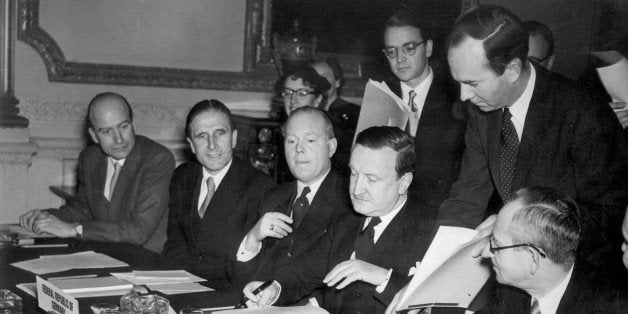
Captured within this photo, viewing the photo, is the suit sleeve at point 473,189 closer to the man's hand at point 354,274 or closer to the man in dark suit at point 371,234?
the man in dark suit at point 371,234

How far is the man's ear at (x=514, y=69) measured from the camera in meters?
2.27

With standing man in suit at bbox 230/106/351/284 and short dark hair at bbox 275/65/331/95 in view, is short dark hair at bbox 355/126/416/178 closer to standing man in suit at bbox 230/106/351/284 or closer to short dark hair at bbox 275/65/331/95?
standing man in suit at bbox 230/106/351/284

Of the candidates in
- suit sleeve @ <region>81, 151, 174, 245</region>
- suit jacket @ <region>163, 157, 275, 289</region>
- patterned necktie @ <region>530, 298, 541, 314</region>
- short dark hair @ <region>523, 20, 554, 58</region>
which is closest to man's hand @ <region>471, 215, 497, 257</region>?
patterned necktie @ <region>530, 298, 541, 314</region>

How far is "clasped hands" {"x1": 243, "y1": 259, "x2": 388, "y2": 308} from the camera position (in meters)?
2.05

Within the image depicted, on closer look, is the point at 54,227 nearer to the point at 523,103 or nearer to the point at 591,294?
the point at 523,103

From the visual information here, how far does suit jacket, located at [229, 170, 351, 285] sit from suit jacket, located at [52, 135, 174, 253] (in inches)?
36.3

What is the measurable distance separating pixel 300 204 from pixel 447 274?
3.82 feet

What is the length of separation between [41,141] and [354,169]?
3.46 m

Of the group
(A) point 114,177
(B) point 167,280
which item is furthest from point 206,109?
(B) point 167,280

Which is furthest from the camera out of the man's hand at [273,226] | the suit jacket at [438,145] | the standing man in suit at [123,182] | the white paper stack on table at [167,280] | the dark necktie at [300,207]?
the standing man in suit at [123,182]

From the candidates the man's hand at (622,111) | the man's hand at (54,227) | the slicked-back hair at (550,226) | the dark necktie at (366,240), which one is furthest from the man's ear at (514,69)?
the man's hand at (54,227)

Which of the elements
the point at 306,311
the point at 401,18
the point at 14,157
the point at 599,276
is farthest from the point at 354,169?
the point at 14,157

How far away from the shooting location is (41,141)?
519 centimetres

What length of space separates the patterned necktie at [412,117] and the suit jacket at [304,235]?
74cm
